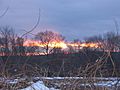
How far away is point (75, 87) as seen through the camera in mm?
6332

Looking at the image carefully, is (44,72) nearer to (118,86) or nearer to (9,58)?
(9,58)

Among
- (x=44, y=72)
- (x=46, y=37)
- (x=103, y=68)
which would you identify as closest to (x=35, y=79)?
(x=44, y=72)

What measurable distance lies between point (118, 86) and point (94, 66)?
2.29 ft

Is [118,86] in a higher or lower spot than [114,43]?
lower

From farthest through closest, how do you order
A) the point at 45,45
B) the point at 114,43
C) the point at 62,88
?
the point at 45,45, the point at 62,88, the point at 114,43

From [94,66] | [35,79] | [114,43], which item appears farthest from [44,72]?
[114,43]

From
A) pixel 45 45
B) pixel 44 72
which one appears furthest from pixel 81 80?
pixel 45 45

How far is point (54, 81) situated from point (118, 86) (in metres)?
1.18

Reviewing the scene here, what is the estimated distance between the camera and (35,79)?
22.2ft

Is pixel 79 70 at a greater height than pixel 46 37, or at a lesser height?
lesser

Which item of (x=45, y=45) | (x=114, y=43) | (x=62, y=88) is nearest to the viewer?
(x=114, y=43)

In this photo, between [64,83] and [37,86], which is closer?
[37,86]

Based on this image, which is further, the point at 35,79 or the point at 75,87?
the point at 35,79

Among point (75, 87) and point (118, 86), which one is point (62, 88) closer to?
point (75, 87)
